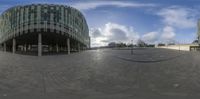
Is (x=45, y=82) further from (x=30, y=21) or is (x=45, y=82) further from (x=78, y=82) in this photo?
(x=30, y=21)

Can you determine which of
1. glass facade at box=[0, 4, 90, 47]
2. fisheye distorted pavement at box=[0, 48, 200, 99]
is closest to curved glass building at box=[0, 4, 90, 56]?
glass facade at box=[0, 4, 90, 47]

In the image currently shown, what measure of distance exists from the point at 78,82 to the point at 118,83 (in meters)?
1.73

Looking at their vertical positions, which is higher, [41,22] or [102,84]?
[41,22]

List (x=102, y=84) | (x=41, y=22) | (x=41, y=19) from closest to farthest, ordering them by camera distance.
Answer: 1. (x=102, y=84)
2. (x=41, y=22)
3. (x=41, y=19)

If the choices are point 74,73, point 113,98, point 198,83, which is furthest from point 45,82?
point 198,83

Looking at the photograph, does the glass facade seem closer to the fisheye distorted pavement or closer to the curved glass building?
the curved glass building

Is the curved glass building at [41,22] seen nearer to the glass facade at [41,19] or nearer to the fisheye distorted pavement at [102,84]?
the glass facade at [41,19]

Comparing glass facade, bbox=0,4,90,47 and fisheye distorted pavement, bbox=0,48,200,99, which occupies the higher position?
glass facade, bbox=0,4,90,47

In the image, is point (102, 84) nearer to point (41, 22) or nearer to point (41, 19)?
point (41, 22)

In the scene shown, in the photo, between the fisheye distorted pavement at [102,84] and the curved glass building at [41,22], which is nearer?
the fisheye distorted pavement at [102,84]

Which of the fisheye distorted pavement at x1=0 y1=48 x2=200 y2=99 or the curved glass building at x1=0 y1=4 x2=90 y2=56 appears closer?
the fisheye distorted pavement at x1=0 y1=48 x2=200 y2=99

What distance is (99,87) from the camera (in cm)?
1100

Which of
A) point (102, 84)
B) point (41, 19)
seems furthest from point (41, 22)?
point (102, 84)

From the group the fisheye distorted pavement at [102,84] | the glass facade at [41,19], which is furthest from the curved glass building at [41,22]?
the fisheye distorted pavement at [102,84]
